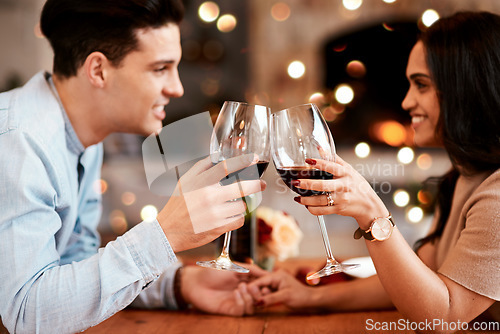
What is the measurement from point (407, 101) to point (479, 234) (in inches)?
15.0

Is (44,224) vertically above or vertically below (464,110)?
below

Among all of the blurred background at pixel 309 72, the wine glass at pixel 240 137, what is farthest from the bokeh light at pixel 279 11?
the wine glass at pixel 240 137

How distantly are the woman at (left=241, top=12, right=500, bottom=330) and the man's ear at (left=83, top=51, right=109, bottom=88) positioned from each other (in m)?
0.56

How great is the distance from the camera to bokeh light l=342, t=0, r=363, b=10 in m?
2.82

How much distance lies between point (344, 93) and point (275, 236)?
6.99ft

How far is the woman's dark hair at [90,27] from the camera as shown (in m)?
0.94

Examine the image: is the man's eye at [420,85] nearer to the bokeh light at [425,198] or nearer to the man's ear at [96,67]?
the man's ear at [96,67]

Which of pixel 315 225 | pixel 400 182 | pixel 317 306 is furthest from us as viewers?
pixel 400 182

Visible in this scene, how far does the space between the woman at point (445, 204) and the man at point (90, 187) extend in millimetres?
139

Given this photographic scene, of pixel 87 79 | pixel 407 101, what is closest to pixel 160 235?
pixel 87 79

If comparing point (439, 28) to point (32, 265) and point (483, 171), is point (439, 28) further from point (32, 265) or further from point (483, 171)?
point (32, 265)

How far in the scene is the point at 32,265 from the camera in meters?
0.70

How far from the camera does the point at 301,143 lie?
0.65m

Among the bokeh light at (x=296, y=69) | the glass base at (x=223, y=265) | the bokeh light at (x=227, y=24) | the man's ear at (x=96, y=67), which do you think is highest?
the bokeh light at (x=227, y=24)
